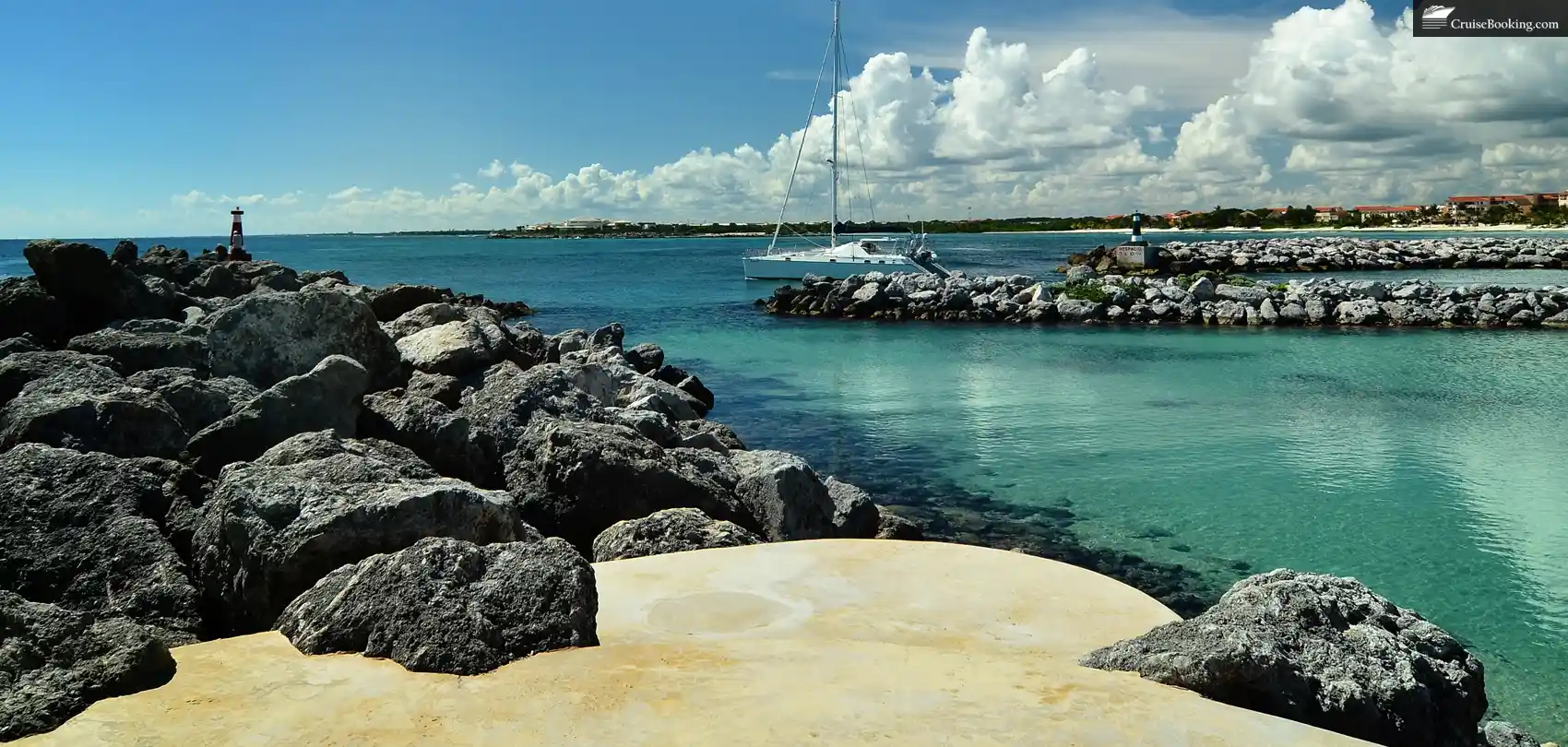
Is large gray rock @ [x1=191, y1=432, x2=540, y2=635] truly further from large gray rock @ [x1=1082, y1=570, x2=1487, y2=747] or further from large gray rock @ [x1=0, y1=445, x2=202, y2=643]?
large gray rock @ [x1=1082, y1=570, x2=1487, y2=747]

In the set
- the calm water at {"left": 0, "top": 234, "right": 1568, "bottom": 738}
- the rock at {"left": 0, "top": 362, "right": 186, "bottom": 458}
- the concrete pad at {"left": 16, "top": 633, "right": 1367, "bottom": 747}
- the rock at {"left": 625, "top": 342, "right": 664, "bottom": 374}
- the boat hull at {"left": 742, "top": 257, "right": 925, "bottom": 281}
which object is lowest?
the calm water at {"left": 0, "top": 234, "right": 1568, "bottom": 738}

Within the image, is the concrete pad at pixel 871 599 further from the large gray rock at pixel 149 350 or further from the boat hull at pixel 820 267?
the boat hull at pixel 820 267

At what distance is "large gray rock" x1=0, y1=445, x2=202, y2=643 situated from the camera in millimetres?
5742

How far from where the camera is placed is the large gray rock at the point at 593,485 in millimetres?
8312

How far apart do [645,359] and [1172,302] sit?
67.4 ft

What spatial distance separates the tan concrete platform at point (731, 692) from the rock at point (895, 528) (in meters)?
3.16

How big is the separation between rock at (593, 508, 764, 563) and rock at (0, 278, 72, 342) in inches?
423

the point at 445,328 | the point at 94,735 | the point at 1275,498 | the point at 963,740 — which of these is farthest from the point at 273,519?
the point at 1275,498

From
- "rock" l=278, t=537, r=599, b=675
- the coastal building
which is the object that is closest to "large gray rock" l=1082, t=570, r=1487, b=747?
"rock" l=278, t=537, r=599, b=675

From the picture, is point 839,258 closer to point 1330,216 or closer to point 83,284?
point 83,284

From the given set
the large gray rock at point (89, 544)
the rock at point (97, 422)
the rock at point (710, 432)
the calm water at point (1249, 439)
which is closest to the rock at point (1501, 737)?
the calm water at point (1249, 439)

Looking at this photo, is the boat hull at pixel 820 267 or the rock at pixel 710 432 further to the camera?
the boat hull at pixel 820 267

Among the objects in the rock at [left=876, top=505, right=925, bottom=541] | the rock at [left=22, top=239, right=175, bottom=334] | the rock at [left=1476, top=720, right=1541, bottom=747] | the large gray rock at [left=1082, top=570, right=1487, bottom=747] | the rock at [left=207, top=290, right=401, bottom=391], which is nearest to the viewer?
the large gray rock at [left=1082, top=570, right=1487, bottom=747]

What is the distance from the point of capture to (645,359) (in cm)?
2119
